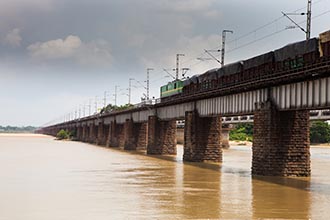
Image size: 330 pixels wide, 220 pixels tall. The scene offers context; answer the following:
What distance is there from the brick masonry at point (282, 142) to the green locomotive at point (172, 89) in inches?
1164

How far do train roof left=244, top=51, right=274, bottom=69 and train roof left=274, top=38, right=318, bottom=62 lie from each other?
2.11 feet

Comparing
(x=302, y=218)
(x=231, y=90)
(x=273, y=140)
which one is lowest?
(x=302, y=218)

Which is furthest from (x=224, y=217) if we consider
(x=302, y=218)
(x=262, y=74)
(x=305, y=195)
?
(x=262, y=74)

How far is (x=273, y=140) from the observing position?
36844 mm

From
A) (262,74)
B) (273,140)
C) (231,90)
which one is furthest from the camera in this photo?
(231,90)

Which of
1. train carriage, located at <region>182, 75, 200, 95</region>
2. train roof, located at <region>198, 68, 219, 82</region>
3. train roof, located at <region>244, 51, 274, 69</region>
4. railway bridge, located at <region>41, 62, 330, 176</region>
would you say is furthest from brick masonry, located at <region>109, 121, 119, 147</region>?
train roof, located at <region>244, 51, 274, 69</region>

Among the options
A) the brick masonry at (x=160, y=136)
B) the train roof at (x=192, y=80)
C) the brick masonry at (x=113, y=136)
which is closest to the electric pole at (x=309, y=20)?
the train roof at (x=192, y=80)

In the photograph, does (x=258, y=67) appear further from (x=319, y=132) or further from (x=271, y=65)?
(x=319, y=132)

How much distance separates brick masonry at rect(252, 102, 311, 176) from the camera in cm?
3688

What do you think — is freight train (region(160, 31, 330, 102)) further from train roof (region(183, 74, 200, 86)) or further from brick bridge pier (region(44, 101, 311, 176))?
train roof (region(183, 74, 200, 86))

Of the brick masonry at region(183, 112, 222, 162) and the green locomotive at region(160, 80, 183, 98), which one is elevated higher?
the green locomotive at region(160, 80, 183, 98)

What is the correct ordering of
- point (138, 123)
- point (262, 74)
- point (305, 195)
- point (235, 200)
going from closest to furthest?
point (235, 200), point (305, 195), point (262, 74), point (138, 123)

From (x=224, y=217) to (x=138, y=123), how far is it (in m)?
64.8

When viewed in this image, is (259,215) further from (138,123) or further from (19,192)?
(138,123)
